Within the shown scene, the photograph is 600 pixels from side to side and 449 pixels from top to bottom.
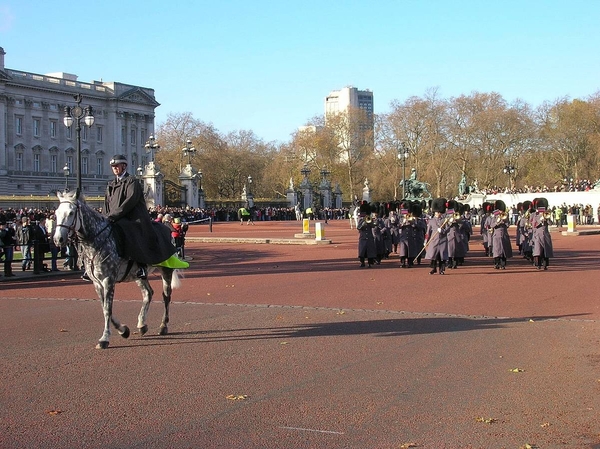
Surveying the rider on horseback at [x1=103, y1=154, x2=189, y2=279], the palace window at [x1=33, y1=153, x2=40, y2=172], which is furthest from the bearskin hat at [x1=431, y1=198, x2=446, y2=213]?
the palace window at [x1=33, y1=153, x2=40, y2=172]

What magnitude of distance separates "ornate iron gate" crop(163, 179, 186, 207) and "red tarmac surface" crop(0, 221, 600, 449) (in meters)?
47.3

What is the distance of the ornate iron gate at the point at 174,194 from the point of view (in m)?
62.7

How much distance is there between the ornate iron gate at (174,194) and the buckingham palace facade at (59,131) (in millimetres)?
24717

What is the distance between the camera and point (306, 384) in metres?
7.71

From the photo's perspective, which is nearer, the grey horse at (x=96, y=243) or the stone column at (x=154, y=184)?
the grey horse at (x=96, y=243)

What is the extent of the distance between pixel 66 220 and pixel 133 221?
0.98m

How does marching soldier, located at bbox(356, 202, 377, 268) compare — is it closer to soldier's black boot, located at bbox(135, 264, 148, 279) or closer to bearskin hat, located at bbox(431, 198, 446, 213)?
bearskin hat, located at bbox(431, 198, 446, 213)

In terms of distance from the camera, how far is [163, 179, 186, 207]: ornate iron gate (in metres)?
62.7

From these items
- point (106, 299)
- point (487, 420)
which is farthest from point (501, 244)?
point (487, 420)

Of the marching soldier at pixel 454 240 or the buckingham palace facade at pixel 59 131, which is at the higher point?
the buckingham palace facade at pixel 59 131

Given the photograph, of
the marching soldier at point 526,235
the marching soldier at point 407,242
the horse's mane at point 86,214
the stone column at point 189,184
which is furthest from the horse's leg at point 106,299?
the stone column at point 189,184

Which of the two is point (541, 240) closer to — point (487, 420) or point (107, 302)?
point (107, 302)

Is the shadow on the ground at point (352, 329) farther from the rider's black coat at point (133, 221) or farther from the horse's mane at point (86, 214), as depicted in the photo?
the horse's mane at point (86, 214)

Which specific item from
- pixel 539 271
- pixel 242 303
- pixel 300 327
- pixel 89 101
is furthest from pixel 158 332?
pixel 89 101
